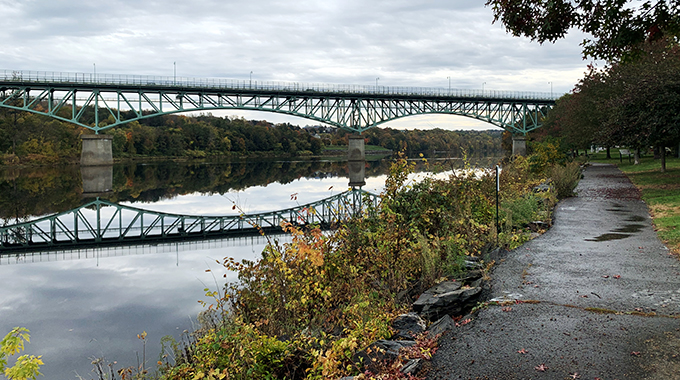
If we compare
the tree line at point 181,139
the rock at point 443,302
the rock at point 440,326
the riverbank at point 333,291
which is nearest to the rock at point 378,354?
the riverbank at point 333,291

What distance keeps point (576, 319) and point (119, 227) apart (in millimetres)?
20372

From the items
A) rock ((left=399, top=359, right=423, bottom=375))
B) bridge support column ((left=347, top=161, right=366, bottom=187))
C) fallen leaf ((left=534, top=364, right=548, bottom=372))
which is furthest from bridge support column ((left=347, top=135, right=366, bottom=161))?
fallen leaf ((left=534, top=364, right=548, bottom=372))

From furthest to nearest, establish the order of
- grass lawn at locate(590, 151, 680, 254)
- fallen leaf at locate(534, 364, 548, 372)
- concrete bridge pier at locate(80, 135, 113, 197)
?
concrete bridge pier at locate(80, 135, 113, 197)
grass lawn at locate(590, 151, 680, 254)
fallen leaf at locate(534, 364, 548, 372)

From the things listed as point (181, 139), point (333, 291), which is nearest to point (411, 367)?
point (333, 291)

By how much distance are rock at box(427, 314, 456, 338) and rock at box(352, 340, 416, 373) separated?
0.43 m

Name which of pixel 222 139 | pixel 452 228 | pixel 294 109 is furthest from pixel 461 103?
pixel 452 228

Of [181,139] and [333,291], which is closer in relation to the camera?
[333,291]

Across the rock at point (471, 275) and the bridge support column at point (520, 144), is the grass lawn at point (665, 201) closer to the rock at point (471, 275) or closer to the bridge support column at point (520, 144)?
the rock at point (471, 275)

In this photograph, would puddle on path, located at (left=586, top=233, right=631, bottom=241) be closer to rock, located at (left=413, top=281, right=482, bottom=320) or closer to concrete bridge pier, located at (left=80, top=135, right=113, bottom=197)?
rock, located at (left=413, top=281, right=482, bottom=320)

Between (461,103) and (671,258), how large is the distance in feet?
242

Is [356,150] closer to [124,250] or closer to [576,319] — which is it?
[124,250]

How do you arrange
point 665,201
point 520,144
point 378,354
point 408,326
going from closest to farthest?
point 378,354
point 408,326
point 665,201
point 520,144

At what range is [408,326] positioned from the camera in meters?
6.70

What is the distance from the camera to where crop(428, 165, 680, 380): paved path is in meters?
5.07
